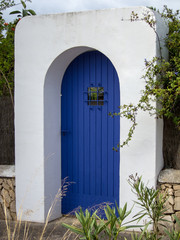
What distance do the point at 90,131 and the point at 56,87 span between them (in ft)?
3.19

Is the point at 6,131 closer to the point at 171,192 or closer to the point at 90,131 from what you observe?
the point at 90,131

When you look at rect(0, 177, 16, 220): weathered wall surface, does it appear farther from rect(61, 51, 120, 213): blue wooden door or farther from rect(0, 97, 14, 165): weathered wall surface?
rect(61, 51, 120, 213): blue wooden door

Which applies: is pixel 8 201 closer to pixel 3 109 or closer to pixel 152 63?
pixel 3 109

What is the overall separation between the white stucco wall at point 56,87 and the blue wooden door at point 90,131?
0.55 ft

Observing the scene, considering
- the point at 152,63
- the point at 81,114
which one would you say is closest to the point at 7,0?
the point at 81,114

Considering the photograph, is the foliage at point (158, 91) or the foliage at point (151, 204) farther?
the foliage at point (158, 91)

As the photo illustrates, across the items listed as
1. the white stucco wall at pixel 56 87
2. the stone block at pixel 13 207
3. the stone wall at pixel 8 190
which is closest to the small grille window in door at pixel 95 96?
the white stucco wall at pixel 56 87

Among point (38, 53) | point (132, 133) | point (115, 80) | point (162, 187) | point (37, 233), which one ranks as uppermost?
point (38, 53)

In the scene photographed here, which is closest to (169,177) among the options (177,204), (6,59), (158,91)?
(177,204)

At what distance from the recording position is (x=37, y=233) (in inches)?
220

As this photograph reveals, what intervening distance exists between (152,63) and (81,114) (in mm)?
1597

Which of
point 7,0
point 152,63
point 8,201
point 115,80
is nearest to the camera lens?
point 152,63

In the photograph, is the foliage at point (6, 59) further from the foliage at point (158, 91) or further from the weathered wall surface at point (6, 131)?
the foliage at point (158, 91)

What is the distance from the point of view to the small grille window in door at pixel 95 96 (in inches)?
239
